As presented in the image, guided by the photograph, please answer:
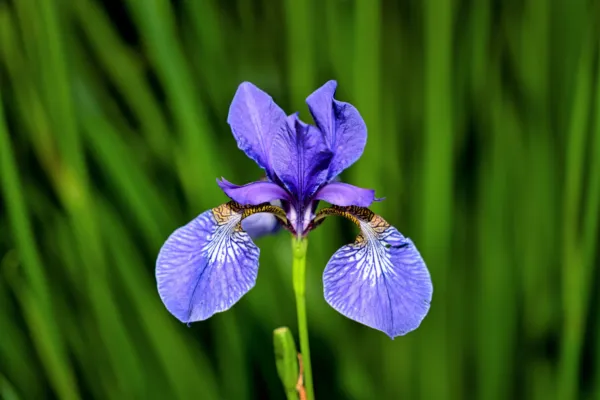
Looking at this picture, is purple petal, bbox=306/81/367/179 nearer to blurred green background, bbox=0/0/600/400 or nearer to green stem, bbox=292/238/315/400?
green stem, bbox=292/238/315/400

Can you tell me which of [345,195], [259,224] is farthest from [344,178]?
[345,195]

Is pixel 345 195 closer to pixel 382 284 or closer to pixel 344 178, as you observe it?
pixel 382 284

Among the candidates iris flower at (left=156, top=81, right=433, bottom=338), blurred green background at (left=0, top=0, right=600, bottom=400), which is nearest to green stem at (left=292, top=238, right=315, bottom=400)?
iris flower at (left=156, top=81, right=433, bottom=338)

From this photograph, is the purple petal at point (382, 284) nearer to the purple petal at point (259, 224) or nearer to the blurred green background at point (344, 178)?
the purple petal at point (259, 224)

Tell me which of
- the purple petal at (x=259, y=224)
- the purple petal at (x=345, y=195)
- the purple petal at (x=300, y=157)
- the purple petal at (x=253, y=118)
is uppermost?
the purple petal at (x=253, y=118)

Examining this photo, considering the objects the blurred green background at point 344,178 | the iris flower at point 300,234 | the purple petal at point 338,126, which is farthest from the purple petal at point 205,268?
the blurred green background at point 344,178

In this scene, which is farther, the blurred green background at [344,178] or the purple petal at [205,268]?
the blurred green background at [344,178]
